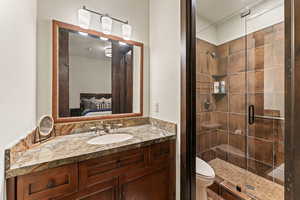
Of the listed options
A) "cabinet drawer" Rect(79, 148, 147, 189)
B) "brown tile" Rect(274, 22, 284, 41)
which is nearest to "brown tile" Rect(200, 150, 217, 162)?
"cabinet drawer" Rect(79, 148, 147, 189)

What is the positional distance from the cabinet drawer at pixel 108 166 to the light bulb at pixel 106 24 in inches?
49.3

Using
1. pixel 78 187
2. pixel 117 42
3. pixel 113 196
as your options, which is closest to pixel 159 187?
pixel 113 196

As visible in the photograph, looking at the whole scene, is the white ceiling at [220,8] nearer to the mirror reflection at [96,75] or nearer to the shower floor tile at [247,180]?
the mirror reflection at [96,75]

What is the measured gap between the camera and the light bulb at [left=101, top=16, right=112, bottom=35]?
1442 millimetres

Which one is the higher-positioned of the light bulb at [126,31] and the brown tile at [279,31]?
the light bulb at [126,31]

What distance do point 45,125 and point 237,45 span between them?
2440mm

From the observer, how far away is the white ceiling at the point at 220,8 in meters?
1.65

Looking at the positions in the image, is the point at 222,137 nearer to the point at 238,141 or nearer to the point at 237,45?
the point at 238,141

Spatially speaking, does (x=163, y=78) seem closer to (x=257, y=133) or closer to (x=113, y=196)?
(x=113, y=196)

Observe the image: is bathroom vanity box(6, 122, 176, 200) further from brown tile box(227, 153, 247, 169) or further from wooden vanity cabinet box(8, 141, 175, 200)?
brown tile box(227, 153, 247, 169)

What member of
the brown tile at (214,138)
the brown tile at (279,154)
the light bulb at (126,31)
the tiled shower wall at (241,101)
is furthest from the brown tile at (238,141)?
the light bulb at (126,31)

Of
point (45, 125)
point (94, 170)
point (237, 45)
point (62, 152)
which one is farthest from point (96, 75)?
point (237, 45)

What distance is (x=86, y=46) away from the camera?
4.68ft

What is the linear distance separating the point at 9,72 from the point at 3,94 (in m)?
0.14
